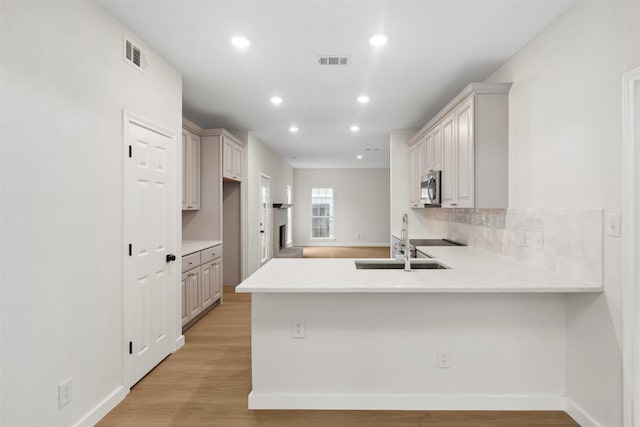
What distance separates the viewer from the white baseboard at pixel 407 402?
2.19 metres

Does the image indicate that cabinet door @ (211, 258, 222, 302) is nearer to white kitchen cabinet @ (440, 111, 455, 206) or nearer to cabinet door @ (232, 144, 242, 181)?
cabinet door @ (232, 144, 242, 181)

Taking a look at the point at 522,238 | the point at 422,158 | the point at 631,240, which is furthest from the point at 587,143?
the point at 422,158

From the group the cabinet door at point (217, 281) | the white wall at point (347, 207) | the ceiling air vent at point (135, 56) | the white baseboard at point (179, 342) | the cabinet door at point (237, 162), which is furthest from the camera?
the white wall at point (347, 207)

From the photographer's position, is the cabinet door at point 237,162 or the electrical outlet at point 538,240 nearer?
the electrical outlet at point 538,240

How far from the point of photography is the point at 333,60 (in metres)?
3.02

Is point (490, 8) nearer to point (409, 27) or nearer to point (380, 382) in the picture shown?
point (409, 27)

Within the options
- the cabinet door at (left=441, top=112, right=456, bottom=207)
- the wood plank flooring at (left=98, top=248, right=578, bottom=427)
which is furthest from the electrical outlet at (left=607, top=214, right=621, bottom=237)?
the cabinet door at (left=441, top=112, right=456, bottom=207)

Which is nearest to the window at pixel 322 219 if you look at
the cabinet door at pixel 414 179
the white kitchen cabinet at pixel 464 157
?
the cabinet door at pixel 414 179

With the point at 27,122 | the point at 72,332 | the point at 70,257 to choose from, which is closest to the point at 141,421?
the point at 72,332

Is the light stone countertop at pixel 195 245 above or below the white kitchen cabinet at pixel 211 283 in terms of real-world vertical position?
above

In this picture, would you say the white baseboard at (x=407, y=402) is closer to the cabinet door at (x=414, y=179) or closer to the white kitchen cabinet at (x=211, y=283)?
the white kitchen cabinet at (x=211, y=283)

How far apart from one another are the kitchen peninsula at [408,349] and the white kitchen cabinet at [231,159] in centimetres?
309

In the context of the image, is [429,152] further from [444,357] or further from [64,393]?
[64,393]

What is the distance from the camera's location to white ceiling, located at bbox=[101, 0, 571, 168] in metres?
2.25
